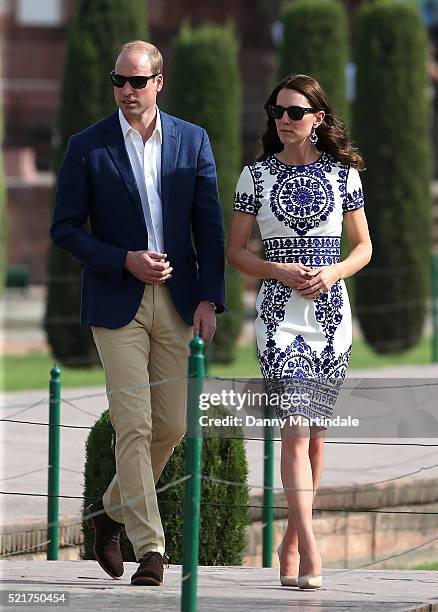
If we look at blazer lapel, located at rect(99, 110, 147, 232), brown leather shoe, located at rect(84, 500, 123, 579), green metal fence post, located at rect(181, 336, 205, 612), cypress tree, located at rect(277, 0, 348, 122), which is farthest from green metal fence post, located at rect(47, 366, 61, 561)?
cypress tree, located at rect(277, 0, 348, 122)

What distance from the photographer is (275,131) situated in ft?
18.0

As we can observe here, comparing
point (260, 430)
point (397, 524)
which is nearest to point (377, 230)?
point (397, 524)

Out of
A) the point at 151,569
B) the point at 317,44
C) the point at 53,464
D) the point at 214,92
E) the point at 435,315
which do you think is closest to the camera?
the point at 151,569

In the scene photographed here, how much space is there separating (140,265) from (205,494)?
4.68 ft

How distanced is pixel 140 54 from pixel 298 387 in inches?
48.4

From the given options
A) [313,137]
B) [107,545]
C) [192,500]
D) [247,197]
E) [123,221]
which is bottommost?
[107,545]

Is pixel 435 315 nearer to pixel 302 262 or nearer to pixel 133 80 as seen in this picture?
pixel 302 262

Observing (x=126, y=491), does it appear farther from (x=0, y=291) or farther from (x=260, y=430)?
(x=0, y=291)

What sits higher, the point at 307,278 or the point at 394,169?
the point at 394,169

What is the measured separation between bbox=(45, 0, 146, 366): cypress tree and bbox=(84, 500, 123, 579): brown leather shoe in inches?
442

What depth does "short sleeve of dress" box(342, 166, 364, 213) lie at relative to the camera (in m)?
5.41

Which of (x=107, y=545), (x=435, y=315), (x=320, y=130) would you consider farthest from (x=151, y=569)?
(x=435, y=315)

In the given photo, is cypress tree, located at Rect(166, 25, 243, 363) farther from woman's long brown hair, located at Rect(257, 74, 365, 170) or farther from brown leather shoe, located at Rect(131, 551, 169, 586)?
brown leather shoe, located at Rect(131, 551, 169, 586)

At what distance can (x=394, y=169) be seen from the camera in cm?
1856
